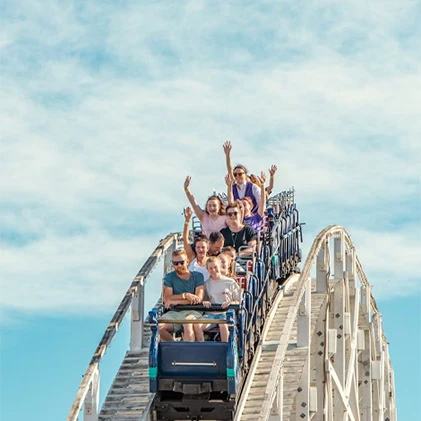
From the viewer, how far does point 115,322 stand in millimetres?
13430

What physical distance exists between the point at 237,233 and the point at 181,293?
2303mm

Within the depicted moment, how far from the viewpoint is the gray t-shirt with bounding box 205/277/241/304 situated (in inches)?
503

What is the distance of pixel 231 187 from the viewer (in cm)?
1598

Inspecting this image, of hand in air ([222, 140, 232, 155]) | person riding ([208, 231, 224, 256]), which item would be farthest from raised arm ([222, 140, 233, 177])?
person riding ([208, 231, 224, 256])

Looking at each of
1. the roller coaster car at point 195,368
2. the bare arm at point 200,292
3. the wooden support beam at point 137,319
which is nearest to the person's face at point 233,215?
the wooden support beam at point 137,319

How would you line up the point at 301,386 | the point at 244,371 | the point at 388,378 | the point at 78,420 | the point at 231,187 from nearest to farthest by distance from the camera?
the point at 78,420, the point at 244,371, the point at 301,386, the point at 231,187, the point at 388,378

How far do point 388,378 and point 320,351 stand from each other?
6610mm

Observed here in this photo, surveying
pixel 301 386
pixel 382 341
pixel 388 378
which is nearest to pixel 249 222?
pixel 301 386

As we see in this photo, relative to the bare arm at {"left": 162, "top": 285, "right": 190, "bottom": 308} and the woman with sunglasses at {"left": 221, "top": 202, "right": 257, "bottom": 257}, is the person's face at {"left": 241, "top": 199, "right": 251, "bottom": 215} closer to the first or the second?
the woman with sunglasses at {"left": 221, "top": 202, "right": 257, "bottom": 257}

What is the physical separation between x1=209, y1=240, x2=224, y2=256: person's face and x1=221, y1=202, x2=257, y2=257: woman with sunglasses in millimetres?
1019

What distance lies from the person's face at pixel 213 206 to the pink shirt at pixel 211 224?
0.37ft

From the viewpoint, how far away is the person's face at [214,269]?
12695 millimetres

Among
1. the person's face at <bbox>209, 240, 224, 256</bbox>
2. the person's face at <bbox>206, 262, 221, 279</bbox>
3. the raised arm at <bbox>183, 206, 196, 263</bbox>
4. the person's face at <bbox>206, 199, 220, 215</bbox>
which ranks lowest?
the person's face at <bbox>206, 262, 221, 279</bbox>

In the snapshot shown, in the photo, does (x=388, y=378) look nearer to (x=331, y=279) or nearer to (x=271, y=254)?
(x=331, y=279)
